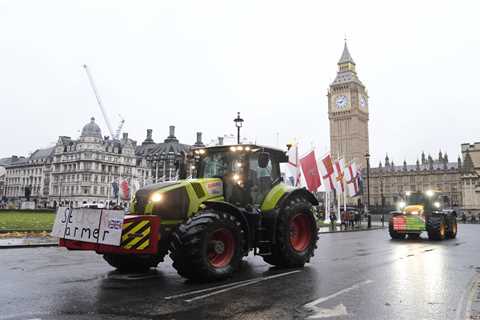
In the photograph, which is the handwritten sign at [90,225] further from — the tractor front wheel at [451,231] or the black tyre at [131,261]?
the tractor front wheel at [451,231]

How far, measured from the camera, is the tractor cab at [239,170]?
9.62 metres

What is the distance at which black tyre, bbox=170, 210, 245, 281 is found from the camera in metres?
7.74

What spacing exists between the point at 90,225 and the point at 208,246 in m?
2.66

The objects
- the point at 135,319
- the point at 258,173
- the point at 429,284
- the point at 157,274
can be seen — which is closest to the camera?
the point at 135,319

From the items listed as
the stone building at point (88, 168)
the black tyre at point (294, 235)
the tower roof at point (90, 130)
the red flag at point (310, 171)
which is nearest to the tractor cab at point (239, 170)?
the black tyre at point (294, 235)

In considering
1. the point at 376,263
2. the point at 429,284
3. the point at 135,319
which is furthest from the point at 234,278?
the point at 376,263

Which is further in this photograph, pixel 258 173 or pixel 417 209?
pixel 417 209

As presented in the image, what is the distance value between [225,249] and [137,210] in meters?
2.17

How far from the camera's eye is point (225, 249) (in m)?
8.74

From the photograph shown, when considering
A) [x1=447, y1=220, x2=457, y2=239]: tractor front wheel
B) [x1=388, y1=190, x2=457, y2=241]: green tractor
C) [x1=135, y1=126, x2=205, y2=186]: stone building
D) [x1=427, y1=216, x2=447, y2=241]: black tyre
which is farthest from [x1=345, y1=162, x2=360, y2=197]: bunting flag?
[x1=135, y1=126, x2=205, y2=186]: stone building

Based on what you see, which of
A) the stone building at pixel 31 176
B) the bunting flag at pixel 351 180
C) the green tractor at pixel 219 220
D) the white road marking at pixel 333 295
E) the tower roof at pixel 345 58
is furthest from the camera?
the tower roof at pixel 345 58

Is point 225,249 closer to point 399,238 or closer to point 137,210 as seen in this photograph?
point 137,210

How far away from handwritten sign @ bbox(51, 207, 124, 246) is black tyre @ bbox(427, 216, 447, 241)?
63.1ft

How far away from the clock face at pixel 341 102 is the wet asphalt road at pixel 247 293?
134020 mm
